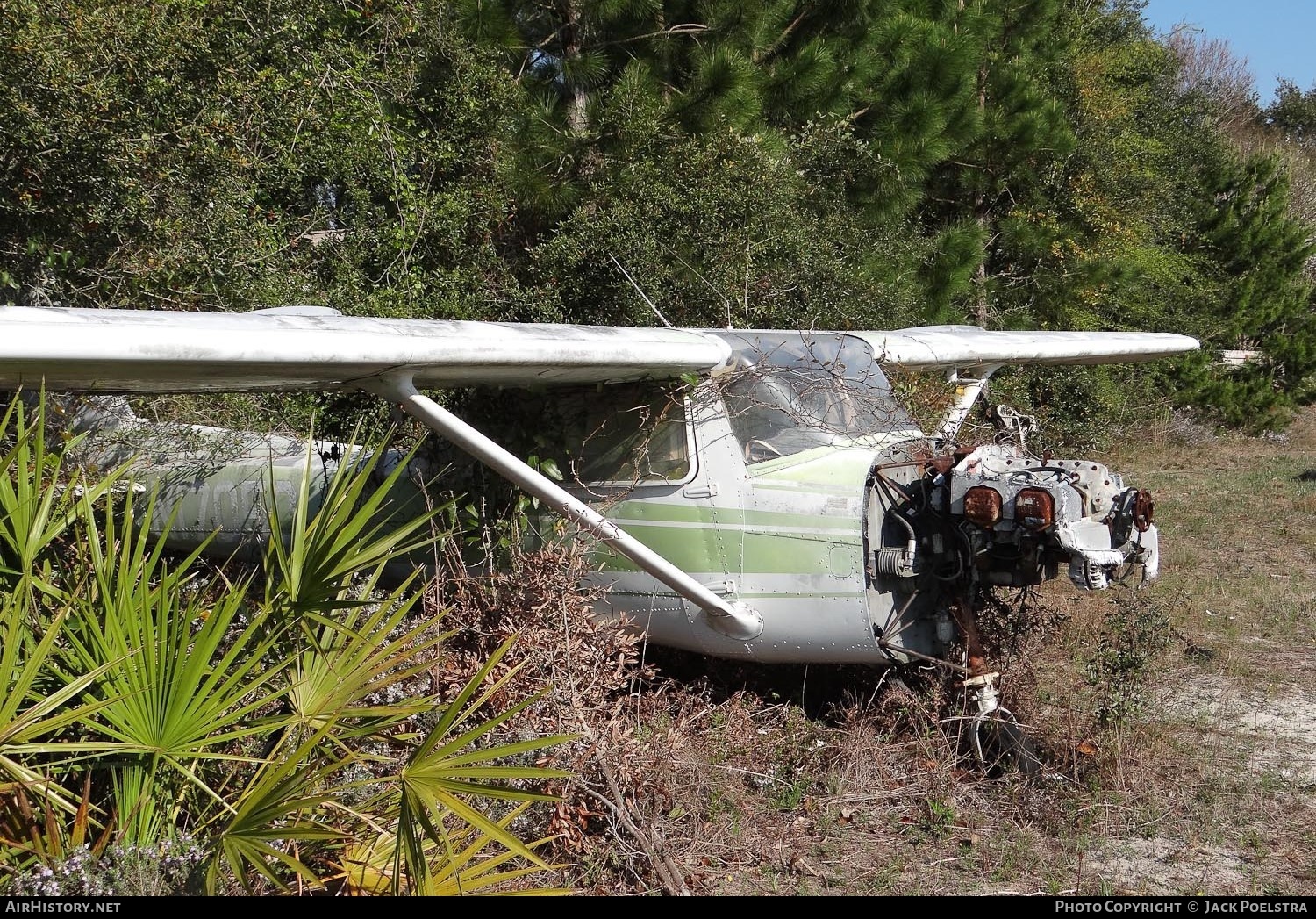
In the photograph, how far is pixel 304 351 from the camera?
14.5ft

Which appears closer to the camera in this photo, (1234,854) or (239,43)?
(1234,854)

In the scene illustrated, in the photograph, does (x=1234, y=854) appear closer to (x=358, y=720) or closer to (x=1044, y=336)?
(x=358, y=720)

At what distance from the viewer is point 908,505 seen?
18.6 feet

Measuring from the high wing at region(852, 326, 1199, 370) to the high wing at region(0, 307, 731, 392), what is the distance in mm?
1790

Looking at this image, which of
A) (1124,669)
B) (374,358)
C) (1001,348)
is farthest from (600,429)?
(1001,348)

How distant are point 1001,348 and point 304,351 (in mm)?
5537

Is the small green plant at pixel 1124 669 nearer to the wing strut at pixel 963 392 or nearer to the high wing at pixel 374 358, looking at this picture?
the high wing at pixel 374 358

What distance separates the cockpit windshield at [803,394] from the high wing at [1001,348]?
0.39 metres

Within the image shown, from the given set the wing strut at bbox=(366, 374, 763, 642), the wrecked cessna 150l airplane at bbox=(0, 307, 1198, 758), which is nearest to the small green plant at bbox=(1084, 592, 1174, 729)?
the wrecked cessna 150l airplane at bbox=(0, 307, 1198, 758)

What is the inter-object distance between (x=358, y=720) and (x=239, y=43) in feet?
23.7

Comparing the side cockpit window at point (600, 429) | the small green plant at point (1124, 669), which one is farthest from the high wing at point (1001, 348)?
the small green plant at point (1124, 669)

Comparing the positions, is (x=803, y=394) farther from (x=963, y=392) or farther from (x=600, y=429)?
(x=963, y=392)

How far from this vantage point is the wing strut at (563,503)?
5.10m

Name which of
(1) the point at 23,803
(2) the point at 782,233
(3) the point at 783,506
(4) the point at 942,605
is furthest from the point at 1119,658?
(2) the point at 782,233
